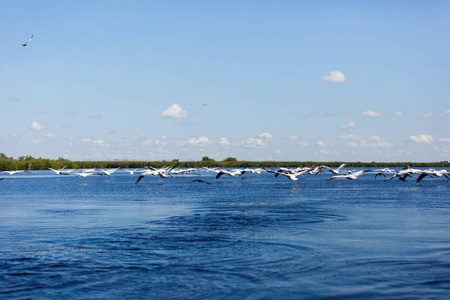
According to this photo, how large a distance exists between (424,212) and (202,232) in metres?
11.0

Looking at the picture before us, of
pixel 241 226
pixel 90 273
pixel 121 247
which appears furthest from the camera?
pixel 241 226

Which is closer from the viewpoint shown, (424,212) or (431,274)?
(431,274)

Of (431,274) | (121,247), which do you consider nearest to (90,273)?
(121,247)

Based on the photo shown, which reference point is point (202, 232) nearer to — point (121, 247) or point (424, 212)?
point (121, 247)

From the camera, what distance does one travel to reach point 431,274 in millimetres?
10328

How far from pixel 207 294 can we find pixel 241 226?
8.84m

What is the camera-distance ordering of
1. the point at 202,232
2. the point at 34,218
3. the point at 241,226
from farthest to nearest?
the point at 34,218
the point at 241,226
the point at 202,232

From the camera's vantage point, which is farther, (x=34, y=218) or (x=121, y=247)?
(x=34, y=218)

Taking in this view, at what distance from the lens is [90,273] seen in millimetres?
10734

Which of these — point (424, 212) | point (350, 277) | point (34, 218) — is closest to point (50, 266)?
point (350, 277)

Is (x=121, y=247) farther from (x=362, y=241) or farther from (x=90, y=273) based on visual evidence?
(x=362, y=241)

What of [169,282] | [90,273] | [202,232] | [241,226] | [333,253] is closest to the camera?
[169,282]

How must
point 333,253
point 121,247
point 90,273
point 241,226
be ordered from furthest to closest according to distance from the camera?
point 241,226, point 121,247, point 333,253, point 90,273

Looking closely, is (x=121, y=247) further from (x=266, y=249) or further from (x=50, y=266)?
(x=266, y=249)
